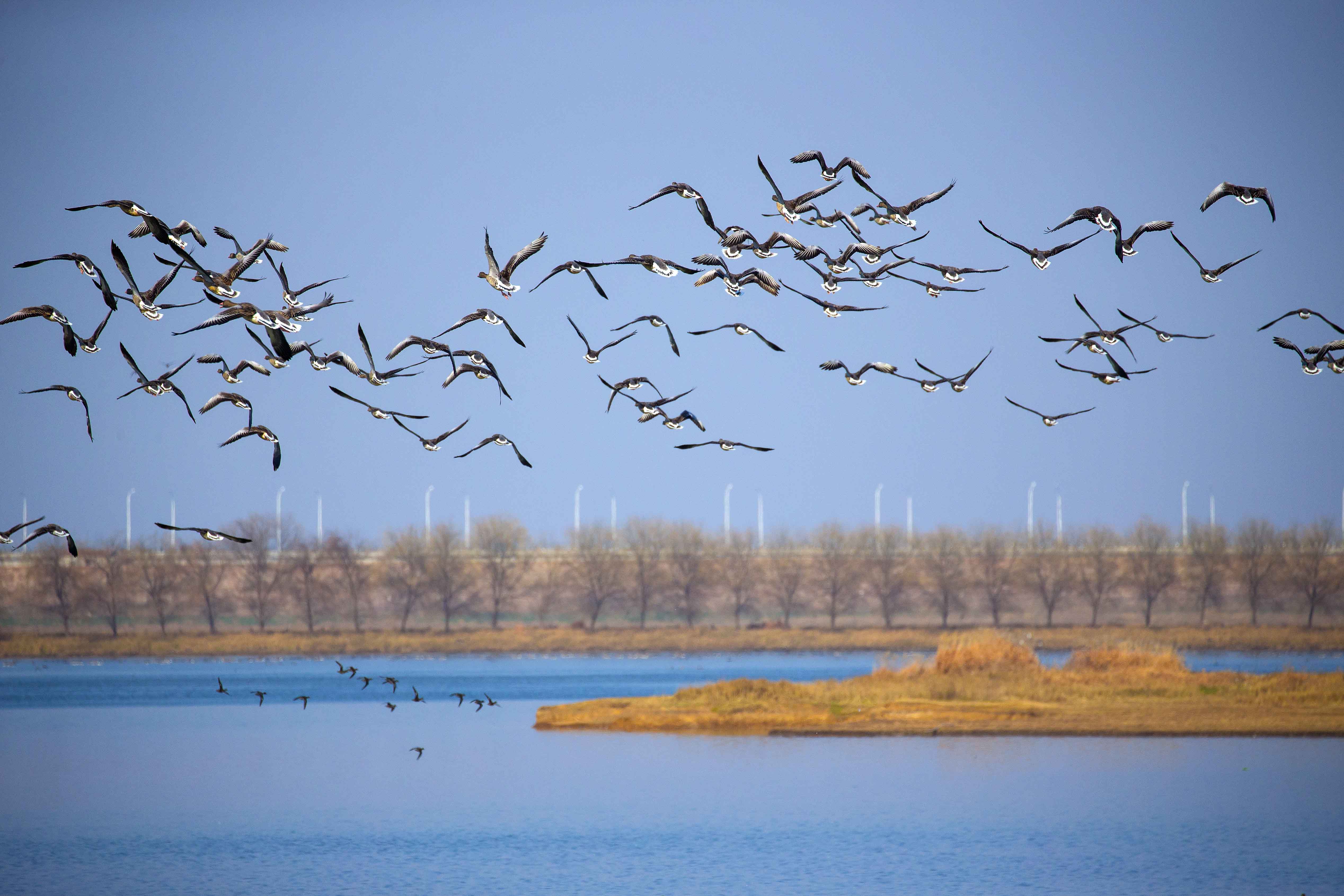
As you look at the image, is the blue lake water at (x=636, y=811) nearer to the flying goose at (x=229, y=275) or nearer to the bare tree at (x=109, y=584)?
the flying goose at (x=229, y=275)

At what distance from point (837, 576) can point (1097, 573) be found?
65.5 feet

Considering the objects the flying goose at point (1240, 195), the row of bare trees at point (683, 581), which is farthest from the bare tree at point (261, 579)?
the flying goose at point (1240, 195)

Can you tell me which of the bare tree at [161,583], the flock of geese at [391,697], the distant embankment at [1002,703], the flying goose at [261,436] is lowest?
the flock of geese at [391,697]

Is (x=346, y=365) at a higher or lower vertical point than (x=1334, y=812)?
higher

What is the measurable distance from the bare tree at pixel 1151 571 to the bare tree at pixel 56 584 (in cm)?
7558

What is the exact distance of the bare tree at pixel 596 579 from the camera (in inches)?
4387

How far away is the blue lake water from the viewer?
104 feet

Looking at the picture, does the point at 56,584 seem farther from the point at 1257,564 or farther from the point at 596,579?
the point at 1257,564

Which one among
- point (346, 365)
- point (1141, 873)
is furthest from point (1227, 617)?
point (346, 365)

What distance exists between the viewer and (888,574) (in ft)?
363

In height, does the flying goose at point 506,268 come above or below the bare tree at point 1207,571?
above

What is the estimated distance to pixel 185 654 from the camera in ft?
309

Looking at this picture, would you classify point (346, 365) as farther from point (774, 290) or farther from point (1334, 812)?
point (1334, 812)

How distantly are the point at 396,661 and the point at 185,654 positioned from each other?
14.2 meters
